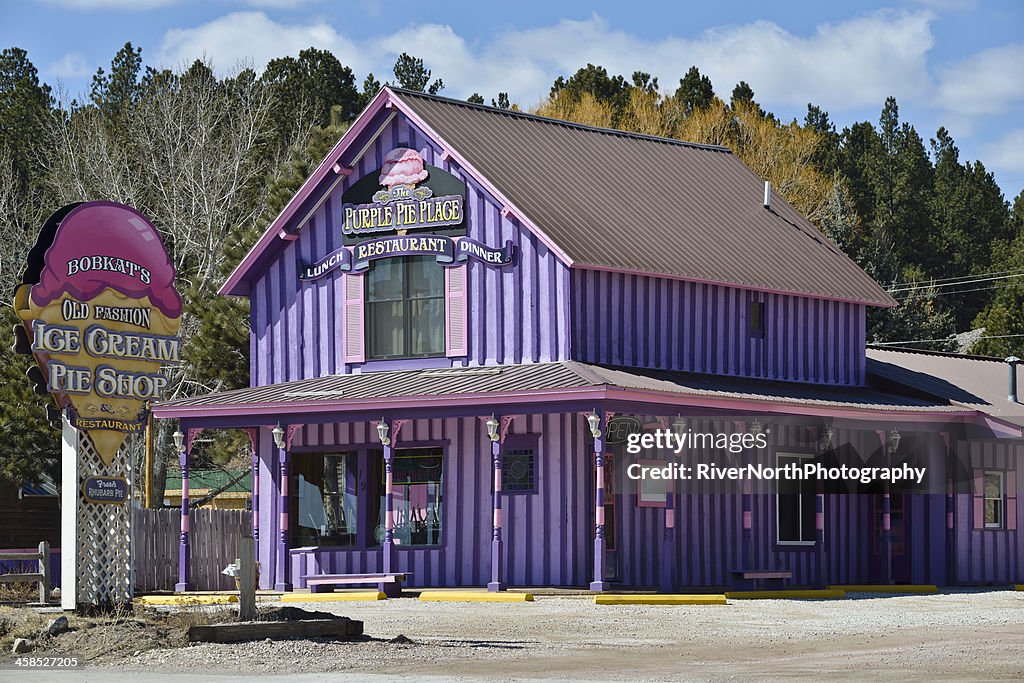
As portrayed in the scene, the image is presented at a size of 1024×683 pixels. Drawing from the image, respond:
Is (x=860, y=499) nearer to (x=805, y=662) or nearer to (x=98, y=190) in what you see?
(x=805, y=662)

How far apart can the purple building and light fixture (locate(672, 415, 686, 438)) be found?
67 millimetres

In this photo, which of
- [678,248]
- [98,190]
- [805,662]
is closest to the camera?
[805,662]

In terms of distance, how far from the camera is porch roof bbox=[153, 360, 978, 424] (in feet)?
96.0

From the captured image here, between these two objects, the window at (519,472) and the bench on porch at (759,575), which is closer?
the window at (519,472)

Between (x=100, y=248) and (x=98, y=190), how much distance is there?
32132 millimetres

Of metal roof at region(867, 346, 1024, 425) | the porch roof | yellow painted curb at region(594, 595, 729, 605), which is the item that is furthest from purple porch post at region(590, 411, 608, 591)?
metal roof at region(867, 346, 1024, 425)

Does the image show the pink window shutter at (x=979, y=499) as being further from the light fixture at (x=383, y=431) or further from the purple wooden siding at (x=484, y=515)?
the light fixture at (x=383, y=431)

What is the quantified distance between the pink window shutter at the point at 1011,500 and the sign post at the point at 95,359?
1875cm

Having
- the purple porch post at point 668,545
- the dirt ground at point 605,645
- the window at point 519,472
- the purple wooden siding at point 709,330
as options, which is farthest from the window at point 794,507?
the dirt ground at point 605,645

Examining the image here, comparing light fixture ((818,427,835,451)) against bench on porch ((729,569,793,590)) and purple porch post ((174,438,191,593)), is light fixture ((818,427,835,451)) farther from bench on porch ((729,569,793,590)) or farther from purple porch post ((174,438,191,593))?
purple porch post ((174,438,191,593))

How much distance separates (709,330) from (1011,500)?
699cm

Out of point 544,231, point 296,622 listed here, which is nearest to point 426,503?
point 544,231

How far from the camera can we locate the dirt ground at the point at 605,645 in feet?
60.0

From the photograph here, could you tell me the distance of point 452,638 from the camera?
21859mm
